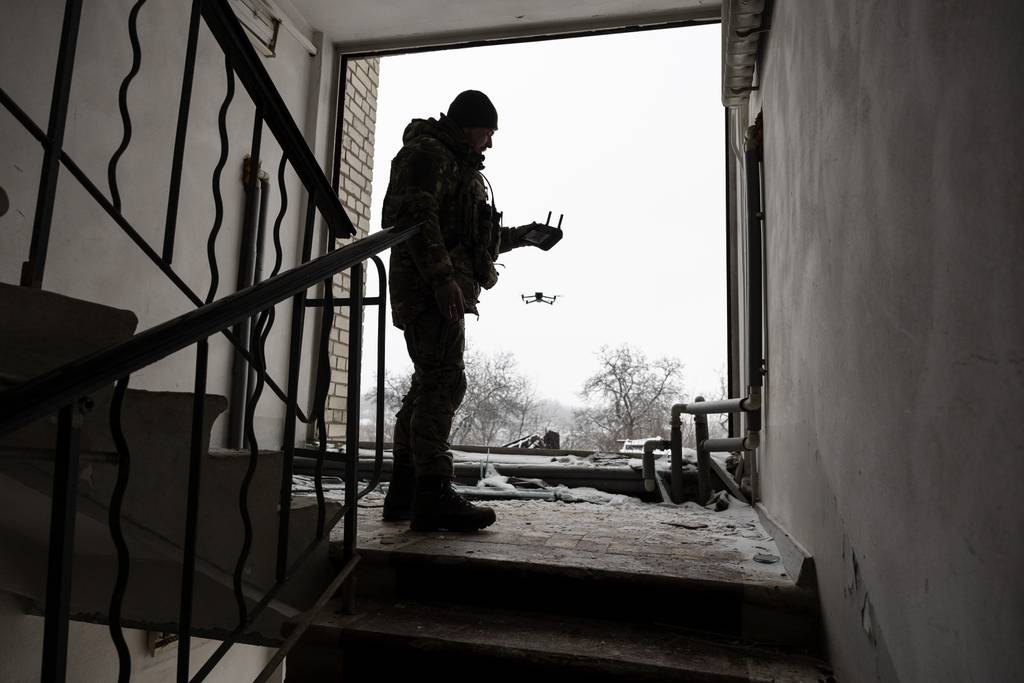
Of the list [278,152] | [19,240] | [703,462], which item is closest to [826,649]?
[703,462]

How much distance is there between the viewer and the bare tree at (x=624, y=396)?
6957 mm

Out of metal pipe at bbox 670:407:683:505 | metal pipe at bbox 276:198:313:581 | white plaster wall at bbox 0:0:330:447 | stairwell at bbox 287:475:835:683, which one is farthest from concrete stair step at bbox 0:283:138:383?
metal pipe at bbox 670:407:683:505

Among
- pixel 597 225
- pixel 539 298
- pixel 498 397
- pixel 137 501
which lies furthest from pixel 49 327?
pixel 498 397

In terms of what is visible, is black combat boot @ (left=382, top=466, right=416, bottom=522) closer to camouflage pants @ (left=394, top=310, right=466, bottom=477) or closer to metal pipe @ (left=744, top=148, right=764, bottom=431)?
camouflage pants @ (left=394, top=310, right=466, bottom=477)

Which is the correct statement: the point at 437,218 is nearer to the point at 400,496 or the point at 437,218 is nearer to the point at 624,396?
the point at 400,496

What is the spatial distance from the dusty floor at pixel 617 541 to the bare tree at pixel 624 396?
3962 mm

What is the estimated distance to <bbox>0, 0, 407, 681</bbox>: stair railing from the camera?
0.87 m

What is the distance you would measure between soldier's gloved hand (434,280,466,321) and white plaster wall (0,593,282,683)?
161 cm

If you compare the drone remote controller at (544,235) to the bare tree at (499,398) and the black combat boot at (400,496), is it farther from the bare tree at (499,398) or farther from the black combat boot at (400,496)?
the bare tree at (499,398)

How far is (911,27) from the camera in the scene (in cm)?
86

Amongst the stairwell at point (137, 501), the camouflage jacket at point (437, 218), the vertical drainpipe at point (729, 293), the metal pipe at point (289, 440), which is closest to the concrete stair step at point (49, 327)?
the stairwell at point (137, 501)

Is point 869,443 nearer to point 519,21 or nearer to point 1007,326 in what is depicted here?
point 1007,326

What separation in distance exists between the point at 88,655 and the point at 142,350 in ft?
7.75

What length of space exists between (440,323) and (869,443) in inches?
59.9
